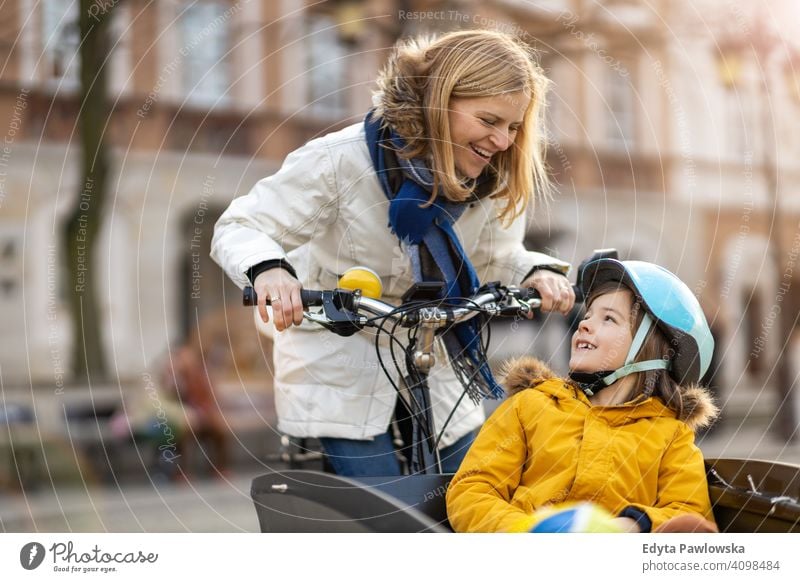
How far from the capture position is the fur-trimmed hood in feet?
7.41

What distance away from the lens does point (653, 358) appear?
2301mm

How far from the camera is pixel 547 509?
2.15 meters

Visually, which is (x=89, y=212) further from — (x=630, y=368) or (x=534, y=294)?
(x=630, y=368)

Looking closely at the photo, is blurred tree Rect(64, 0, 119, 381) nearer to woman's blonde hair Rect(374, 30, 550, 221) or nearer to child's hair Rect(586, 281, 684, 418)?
woman's blonde hair Rect(374, 30, 550, 221)

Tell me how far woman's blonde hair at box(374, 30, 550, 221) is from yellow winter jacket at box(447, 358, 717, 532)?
0.54m

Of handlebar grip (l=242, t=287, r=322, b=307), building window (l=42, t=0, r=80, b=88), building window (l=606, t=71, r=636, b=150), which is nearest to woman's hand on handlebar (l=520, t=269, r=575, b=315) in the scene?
handlebar grip (l=242, t=287, r=322, b=307)

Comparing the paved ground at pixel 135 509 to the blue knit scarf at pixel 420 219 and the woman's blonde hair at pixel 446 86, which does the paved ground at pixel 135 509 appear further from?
the woman's blonde hair at pixel 446 86

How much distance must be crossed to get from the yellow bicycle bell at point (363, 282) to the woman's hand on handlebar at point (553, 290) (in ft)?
1.43

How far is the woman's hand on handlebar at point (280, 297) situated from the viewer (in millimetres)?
2121

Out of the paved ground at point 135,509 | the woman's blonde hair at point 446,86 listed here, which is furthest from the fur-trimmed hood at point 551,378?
the paved ground at point 135,509
